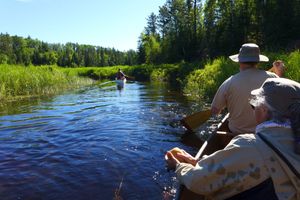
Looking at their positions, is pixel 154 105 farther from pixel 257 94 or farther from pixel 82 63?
pixel 82 63

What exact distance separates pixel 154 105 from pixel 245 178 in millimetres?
14789

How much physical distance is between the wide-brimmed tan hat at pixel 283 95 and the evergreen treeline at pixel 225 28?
23688 millimetres

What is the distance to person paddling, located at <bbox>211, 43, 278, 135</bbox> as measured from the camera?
5512 millimetres

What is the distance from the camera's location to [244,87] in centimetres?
551

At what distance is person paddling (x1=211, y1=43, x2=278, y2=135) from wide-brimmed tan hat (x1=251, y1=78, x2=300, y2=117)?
315 cm

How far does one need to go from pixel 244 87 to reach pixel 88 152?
481 cm

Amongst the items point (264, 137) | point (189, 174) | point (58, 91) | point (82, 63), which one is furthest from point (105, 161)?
point (82, 63)

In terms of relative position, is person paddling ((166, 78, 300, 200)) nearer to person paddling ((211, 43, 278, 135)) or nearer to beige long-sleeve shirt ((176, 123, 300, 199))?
beige long-sleeve shirt ((176, 123, 300, 199))

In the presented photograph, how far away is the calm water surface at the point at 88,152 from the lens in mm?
6422

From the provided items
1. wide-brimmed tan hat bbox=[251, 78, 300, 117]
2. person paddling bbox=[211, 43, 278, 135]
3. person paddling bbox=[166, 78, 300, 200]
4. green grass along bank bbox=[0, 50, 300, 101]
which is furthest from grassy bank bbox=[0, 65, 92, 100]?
wide-brimmed tan hat bbox=[251, 78, 300, 117]

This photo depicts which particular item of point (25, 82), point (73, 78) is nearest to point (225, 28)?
point (73, 78)

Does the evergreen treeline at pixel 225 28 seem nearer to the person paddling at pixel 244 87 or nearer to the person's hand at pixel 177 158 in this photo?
the person paddling at pixel 244 87

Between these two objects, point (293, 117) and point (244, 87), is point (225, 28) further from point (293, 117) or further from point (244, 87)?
point (293, 117)

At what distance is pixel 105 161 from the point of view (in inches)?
319
